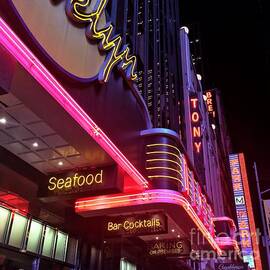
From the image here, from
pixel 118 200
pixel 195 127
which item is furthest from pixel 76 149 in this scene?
pixel 195 127

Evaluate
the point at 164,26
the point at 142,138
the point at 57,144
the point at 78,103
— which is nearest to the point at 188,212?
the point at 142,138

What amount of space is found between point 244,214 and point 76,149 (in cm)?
4814

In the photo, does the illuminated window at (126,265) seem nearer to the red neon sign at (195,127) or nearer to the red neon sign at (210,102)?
the red neon sign at (195,127)

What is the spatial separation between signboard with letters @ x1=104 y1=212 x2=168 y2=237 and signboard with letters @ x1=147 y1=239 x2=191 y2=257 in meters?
3.99

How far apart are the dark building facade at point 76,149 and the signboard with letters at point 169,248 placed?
268mm

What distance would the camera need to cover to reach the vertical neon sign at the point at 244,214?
47969 millimetres

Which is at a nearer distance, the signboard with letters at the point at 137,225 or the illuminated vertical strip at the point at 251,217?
the signboard with letters at the point at 137,225

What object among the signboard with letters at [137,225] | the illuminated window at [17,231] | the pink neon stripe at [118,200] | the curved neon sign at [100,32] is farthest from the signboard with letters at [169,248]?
the curved neon sign at [100,32]

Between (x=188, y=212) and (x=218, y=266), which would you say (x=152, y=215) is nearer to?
(x=188, y=212)

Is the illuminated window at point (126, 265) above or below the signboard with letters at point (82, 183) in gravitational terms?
below

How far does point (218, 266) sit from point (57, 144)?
1868 centimetres

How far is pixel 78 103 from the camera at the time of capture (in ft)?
27.0

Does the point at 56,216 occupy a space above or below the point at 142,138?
below

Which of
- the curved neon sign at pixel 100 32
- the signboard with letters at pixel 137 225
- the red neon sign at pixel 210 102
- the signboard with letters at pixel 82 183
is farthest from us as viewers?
the red neon sign at pixel 210 102
